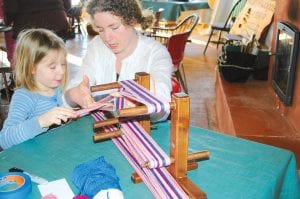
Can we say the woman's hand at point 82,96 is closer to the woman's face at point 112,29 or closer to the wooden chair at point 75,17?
the woman's face at point 112,29

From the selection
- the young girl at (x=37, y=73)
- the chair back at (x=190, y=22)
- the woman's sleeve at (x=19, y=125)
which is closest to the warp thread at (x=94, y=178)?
the woman's sleeve at (x=19, y=125)

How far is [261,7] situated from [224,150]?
3.36 m

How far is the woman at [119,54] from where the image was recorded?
153 cm

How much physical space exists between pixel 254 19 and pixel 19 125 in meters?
3.67

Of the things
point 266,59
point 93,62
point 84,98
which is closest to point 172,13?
point 266,59

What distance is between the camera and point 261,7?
4.25 metres

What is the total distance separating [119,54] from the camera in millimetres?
1785

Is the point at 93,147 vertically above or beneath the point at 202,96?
above

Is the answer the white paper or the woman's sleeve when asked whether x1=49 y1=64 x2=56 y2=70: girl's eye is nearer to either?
the woman's sleeve

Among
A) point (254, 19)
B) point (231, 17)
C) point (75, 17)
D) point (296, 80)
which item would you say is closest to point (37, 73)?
point (296, 80)

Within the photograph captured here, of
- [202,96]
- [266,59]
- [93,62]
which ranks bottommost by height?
[202,96]

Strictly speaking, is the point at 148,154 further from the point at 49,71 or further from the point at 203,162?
the point at 49,71

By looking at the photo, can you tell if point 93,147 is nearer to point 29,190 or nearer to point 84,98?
point 84,98

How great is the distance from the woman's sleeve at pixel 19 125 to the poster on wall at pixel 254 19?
2915mm
